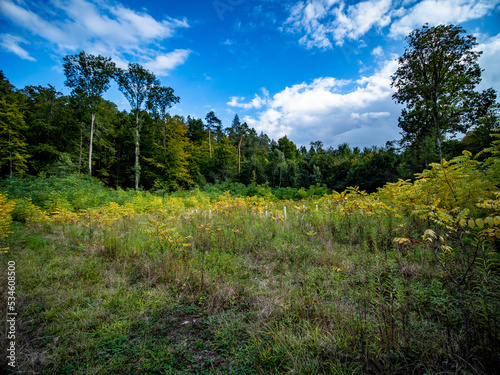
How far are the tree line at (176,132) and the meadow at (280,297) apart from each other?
37.9 feet

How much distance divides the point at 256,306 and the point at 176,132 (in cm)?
2467

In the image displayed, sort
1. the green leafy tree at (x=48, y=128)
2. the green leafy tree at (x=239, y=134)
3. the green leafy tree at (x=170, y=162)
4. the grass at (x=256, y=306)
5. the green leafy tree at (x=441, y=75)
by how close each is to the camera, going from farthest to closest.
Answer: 1. the green leafy tree at (x=239, y=134)
2. the green leafy tree at (x=170, y=162)
3. the green leafy tree at (x=48, y=128)
4. the green leafy tree at (x=441, y=75)
5. the grass at (x=256, y=306)

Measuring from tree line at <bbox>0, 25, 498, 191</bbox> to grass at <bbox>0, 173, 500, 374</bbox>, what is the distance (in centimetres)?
1223

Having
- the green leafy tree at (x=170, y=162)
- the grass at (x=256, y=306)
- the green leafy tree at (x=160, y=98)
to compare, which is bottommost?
the grass at (x=256, y=306)

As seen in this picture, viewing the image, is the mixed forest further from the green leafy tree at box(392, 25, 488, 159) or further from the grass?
the green leafy tree at box(392, 25, 488, 159)

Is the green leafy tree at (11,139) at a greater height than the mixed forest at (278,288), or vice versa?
the green leafy tree at (11,139)

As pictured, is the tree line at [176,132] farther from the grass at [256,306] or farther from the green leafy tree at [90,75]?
the grass at [256,306]

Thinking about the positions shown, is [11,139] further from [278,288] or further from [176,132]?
[278,288]

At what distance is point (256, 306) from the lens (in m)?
2.38

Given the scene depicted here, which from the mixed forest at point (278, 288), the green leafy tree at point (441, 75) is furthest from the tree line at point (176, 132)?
the mixed forest at point (278, 288)

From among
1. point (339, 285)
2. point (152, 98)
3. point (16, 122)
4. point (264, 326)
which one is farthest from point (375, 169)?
point (16, 122)

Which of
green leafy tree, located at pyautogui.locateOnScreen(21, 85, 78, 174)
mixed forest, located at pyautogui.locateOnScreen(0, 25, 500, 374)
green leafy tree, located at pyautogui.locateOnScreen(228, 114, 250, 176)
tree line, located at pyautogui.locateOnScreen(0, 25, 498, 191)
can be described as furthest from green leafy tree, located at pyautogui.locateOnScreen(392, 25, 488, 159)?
green leafy tree, located at pyautogui.locateOnScreen(21, 85, 78, 174)

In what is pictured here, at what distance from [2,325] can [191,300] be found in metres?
2.04

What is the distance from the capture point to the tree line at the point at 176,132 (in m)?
12.6
